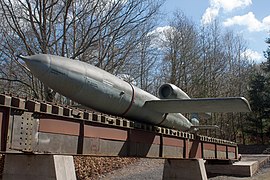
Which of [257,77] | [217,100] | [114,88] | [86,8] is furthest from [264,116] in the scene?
[114,88]

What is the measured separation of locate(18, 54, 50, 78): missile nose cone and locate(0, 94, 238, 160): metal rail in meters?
0.65

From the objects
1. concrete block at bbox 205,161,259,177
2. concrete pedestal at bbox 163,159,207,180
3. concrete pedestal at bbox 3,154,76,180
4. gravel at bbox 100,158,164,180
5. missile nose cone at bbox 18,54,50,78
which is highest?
missile nose cone at bbox 18,54,50,78

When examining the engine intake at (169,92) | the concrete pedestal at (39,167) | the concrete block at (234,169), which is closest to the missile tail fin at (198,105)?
the engine intake at (169,92)

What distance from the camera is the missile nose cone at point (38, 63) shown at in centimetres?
602

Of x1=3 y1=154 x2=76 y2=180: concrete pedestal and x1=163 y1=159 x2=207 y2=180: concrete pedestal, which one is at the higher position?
x1=3 y1=154 x2=76 y2=180: concrete pedestal

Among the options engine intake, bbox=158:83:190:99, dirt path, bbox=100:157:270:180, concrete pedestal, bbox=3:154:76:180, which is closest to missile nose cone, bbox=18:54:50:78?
concrete pedestal, bbox=3:154:76:180

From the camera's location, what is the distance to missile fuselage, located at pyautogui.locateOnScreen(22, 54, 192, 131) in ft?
20.2

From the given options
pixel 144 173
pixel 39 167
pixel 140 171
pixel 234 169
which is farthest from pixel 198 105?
pixel 140 171

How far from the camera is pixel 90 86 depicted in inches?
270

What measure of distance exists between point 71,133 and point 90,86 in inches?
45.9

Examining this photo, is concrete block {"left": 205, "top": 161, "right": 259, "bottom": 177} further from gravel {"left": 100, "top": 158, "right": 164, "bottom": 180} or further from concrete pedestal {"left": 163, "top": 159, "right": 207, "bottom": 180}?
concrete pedestal {"left": 163, "top": 159, "right": 207, "bottom": 180}

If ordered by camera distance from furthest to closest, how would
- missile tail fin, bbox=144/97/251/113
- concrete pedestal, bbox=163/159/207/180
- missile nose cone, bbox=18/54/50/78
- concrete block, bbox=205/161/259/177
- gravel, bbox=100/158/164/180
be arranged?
gravel, bbox=100/158/164/180 < concrete block, bbox=205/161/259/177 < concrete pedestal, bbox=163/159/207/180 < missile tail fin, bbox=144/97/251/113 < missile nose cone, bbox=18/54/50/78

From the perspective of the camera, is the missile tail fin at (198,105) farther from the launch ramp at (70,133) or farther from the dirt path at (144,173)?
the dirt path at (144,173)

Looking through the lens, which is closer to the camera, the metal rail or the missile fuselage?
the metal rail
